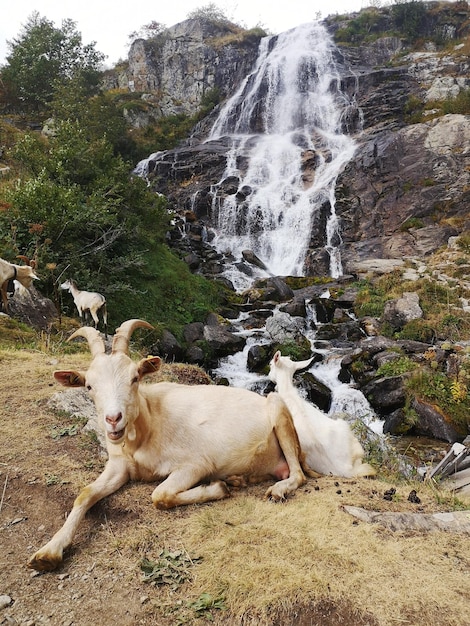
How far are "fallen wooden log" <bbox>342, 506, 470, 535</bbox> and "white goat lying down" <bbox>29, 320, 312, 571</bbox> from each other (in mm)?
628

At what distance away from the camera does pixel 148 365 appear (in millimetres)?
3033

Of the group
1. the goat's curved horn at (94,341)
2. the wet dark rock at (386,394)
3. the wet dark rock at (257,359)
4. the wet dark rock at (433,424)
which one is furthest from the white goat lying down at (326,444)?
the wet dark rock at (257,359)

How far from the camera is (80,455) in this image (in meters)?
3.78

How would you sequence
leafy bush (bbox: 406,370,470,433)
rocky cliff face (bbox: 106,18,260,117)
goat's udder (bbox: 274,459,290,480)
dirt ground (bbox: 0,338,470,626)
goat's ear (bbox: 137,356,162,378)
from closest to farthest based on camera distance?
1. dirt ground (bbox: 0,338,470,626)
2. goat's ear (bbox: 137,356,162,378)
3. goat's udder (bbox: 274,459,290,480)
4. leafy bush (bbox: 406,370,470,433)
5. rocky cliff face (bbox: 106,18,260,117)

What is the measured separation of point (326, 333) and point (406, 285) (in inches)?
180

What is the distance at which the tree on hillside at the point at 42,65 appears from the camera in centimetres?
3209

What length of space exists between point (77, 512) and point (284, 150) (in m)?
30.5

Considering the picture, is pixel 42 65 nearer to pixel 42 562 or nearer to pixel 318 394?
pixel 318 394

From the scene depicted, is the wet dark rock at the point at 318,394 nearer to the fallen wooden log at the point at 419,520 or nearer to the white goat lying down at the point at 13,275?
the white goat lying down at the point at 13,275

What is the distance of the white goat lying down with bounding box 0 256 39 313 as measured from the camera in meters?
8.58

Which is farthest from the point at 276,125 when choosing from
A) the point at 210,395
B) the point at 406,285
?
the point at 210,395

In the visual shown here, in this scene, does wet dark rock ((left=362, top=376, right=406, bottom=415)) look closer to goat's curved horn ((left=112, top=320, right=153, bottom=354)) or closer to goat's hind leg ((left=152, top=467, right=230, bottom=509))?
goat's hind leg ((left=152, top=467, right=230, bottom=509))

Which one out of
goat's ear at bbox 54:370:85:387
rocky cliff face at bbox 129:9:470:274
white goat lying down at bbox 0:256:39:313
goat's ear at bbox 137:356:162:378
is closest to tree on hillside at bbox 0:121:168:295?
white goat lying down at bbox 0:256:39:313

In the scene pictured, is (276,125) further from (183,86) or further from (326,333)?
(326,333)
